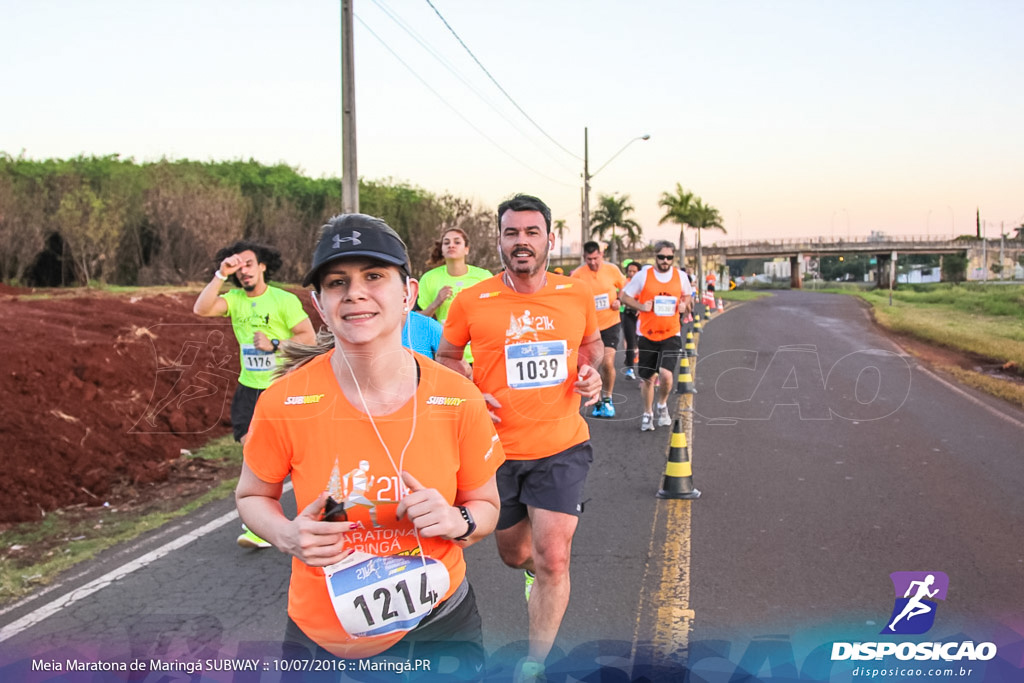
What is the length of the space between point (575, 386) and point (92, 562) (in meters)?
3.79

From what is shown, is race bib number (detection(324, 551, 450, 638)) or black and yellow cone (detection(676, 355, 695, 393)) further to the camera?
black and yellow cone (detection(676, 355, 695, 393))

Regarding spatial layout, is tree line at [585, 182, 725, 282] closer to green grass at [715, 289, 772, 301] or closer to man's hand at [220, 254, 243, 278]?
green grass at [715, 289, 772, 301]

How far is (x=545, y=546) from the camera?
400cm

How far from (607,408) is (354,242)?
28.5 feet

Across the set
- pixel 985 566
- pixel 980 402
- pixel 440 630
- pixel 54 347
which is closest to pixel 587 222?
pixel 980 402

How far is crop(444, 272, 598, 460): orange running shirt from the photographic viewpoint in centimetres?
418

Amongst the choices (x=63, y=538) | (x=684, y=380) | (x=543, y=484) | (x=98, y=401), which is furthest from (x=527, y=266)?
(x=684, y=380)

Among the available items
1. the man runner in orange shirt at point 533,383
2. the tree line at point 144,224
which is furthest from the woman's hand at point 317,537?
the tree line at point 144,224

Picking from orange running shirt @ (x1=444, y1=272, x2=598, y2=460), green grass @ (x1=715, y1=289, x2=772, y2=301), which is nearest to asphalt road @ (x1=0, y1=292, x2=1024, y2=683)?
orange running shirt @ (x1=444, y1=272, x2=598, y2=460)

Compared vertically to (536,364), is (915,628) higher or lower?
lower

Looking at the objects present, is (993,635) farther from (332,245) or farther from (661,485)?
(332,245)

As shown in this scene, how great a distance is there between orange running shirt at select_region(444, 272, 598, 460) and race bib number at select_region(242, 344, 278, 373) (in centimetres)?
212

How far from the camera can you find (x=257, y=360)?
600 cm

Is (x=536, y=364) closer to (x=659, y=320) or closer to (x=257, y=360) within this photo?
(x=257, y=360)
